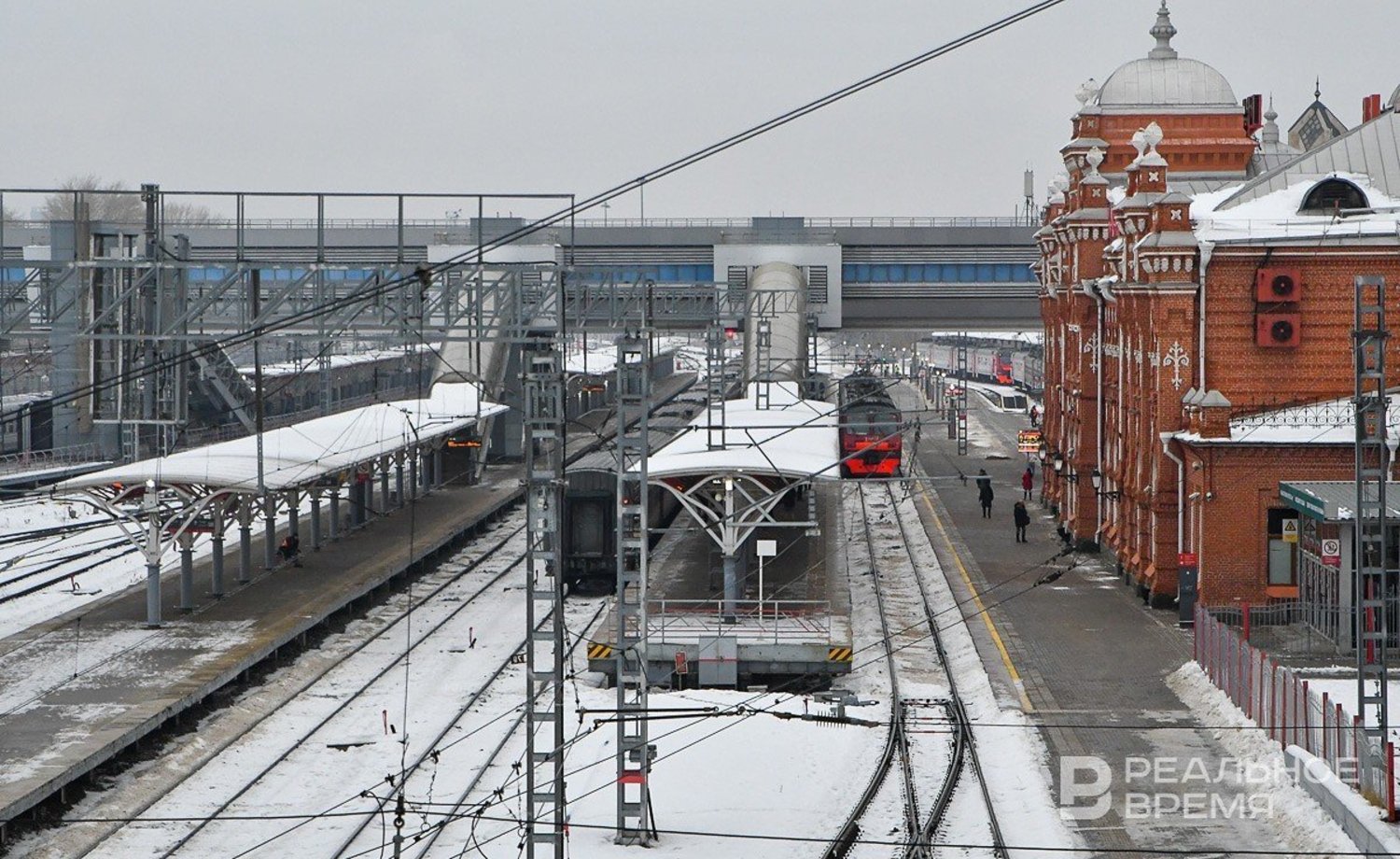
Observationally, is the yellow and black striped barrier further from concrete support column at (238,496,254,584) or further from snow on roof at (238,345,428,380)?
snow on roof at (238,345,428,380)

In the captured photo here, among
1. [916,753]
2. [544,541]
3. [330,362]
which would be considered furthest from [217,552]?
[330,362]

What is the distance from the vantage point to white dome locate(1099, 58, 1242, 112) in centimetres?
4747

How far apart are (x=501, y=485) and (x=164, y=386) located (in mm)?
17685

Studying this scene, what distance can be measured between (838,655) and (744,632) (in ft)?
5.53

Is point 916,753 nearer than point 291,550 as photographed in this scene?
Yes

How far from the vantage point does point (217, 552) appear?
33.3 meters

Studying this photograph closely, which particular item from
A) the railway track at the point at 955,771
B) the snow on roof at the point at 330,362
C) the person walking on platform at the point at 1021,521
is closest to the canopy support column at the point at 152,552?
the railway track at the point at 955,771

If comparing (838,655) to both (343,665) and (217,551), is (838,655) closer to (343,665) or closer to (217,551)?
(343,665)

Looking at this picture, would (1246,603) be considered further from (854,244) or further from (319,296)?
(854,244)

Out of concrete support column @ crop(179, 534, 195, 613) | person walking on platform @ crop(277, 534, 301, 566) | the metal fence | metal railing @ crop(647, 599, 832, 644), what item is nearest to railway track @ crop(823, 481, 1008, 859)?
metal railing @ crop(647, 599, 832, 644)

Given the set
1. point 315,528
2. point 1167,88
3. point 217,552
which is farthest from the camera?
point 1167,88

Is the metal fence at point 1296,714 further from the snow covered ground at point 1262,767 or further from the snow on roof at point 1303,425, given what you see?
the snow on roof at point 1303,425

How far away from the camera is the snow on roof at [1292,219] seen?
31234 mm

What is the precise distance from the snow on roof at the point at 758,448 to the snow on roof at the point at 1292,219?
7.82 meters
